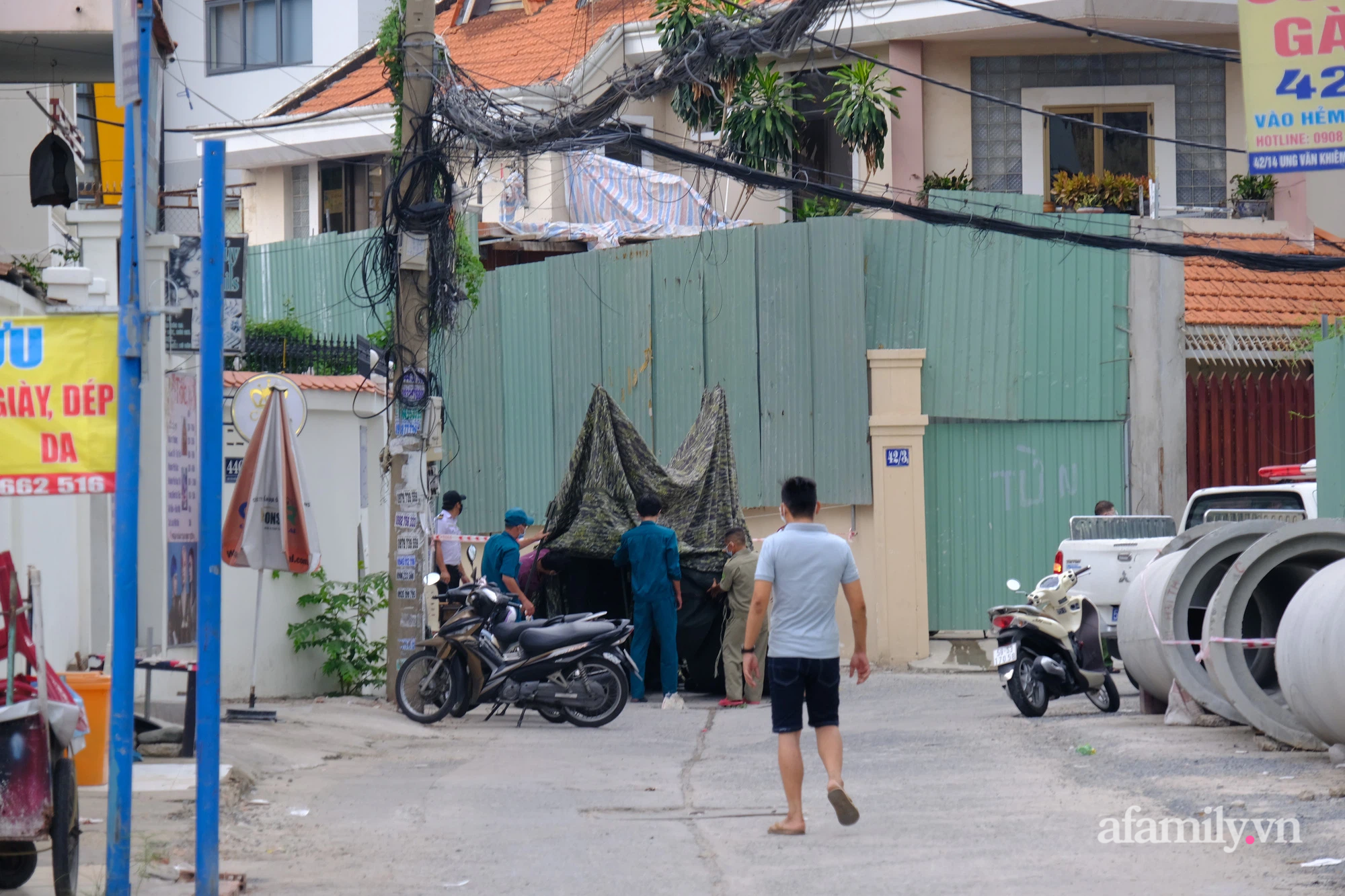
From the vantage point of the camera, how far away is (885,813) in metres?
8.06

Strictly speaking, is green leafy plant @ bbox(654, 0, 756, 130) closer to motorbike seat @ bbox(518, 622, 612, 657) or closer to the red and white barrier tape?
the red and white barrier tape

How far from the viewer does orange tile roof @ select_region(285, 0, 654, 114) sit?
24.8m

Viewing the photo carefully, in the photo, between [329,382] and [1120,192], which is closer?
[329,382]

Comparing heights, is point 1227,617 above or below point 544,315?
below

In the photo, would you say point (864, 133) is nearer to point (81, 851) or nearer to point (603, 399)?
point (603, 399)

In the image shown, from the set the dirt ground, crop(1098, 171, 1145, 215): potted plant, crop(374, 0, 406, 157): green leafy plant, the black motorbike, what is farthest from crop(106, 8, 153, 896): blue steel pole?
crop(1098, 171, 1145, 215): potted plant

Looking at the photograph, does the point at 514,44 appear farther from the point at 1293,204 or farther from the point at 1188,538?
the point at 1188,538

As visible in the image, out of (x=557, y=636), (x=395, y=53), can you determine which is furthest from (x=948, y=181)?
(x=557, y=636)

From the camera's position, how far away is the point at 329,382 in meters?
15.1

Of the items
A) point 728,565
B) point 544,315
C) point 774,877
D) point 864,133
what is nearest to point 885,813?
point 774,877

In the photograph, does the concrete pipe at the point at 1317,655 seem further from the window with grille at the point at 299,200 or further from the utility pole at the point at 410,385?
the window with grille at the point at 299,200

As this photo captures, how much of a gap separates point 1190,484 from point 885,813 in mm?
11545

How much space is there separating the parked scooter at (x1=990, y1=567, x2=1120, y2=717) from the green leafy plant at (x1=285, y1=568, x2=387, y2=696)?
547 centimetres

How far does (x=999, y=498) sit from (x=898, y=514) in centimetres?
129
